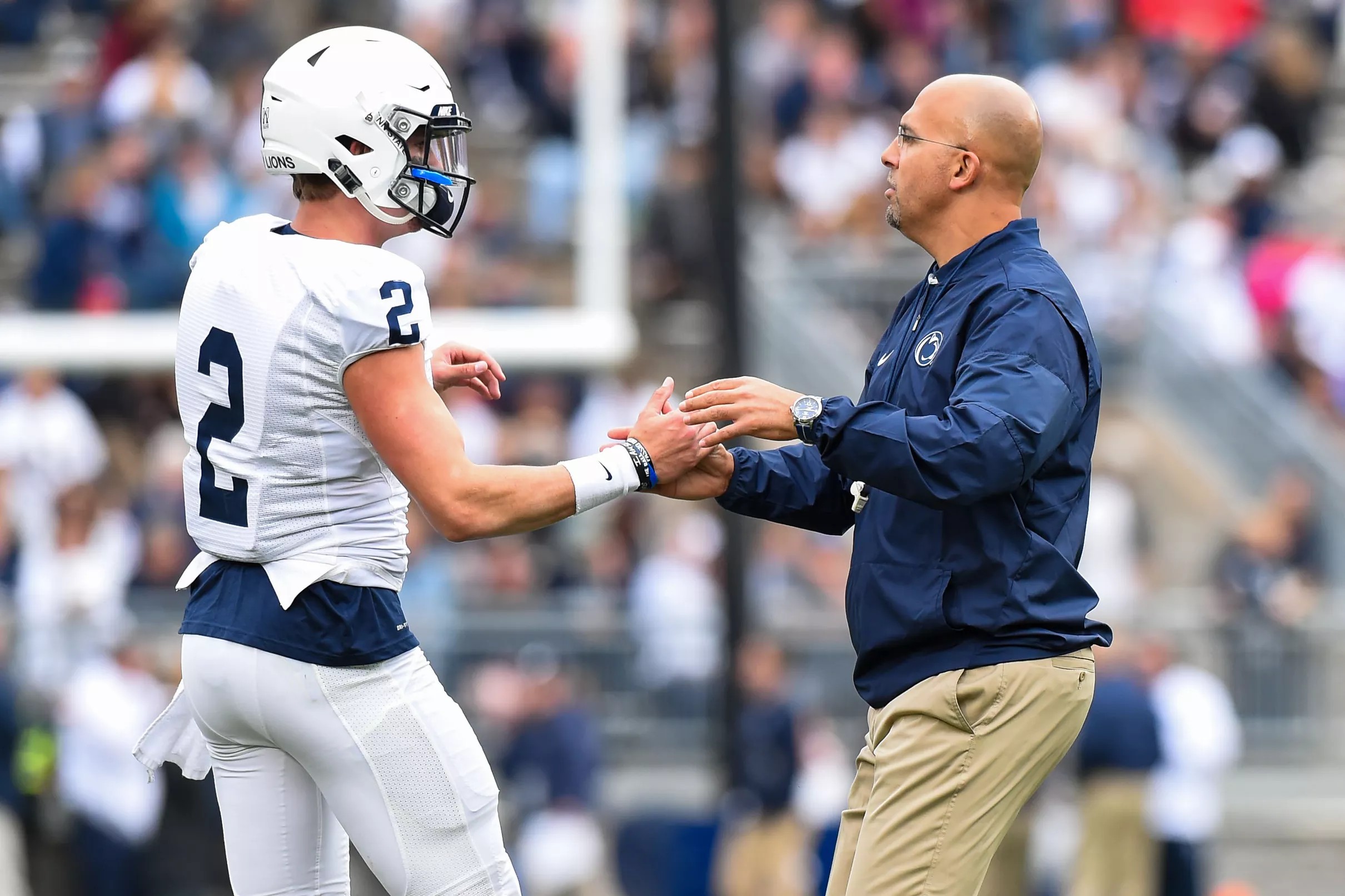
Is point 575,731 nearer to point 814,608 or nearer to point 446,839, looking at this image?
point 814,608

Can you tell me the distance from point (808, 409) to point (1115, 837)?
6.93m

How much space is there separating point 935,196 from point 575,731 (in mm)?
6378

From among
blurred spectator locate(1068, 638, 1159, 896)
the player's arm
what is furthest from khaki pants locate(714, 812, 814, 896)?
the player's arm

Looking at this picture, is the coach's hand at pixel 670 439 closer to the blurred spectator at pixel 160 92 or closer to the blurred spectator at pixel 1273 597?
the blurred spectator at pixel 1273 597

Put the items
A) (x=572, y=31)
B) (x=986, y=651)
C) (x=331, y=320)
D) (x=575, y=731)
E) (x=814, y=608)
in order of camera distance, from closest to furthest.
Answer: (x=331, y=320) < (x=986, y=651) < (x=575, y=731) < (x=814, y=608) < (x=572, y=31)

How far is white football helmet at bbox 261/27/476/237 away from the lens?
3830 millimetres

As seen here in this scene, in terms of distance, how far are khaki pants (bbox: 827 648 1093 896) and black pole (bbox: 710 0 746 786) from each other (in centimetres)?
569

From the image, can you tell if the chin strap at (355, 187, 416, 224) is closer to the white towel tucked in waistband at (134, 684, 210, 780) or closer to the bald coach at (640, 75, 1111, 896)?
the bald coach at (640, 75, 1111, 896)

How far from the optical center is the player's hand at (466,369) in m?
4.38

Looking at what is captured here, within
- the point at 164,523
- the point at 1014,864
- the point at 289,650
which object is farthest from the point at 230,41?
the point at 289,650

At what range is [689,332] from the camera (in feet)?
41.8

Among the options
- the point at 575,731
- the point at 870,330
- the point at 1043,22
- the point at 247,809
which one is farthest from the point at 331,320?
the point at 1043,22

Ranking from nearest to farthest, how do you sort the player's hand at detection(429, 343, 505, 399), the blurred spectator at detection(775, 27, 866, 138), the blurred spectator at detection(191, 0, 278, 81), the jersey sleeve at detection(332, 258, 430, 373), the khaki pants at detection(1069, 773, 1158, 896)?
the jersey sleeve at detection(332, 258, 430, 373)
the player's hand at detection(429, 343, 505, 399)
the khaki pants at detection(1069, 773, 1158, 896)
the blurred spectator at detection(191, 0, 278, 81)
the blurred spectator at detection(775, 27, 866, 138)

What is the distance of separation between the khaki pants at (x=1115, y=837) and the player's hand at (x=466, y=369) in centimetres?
666
